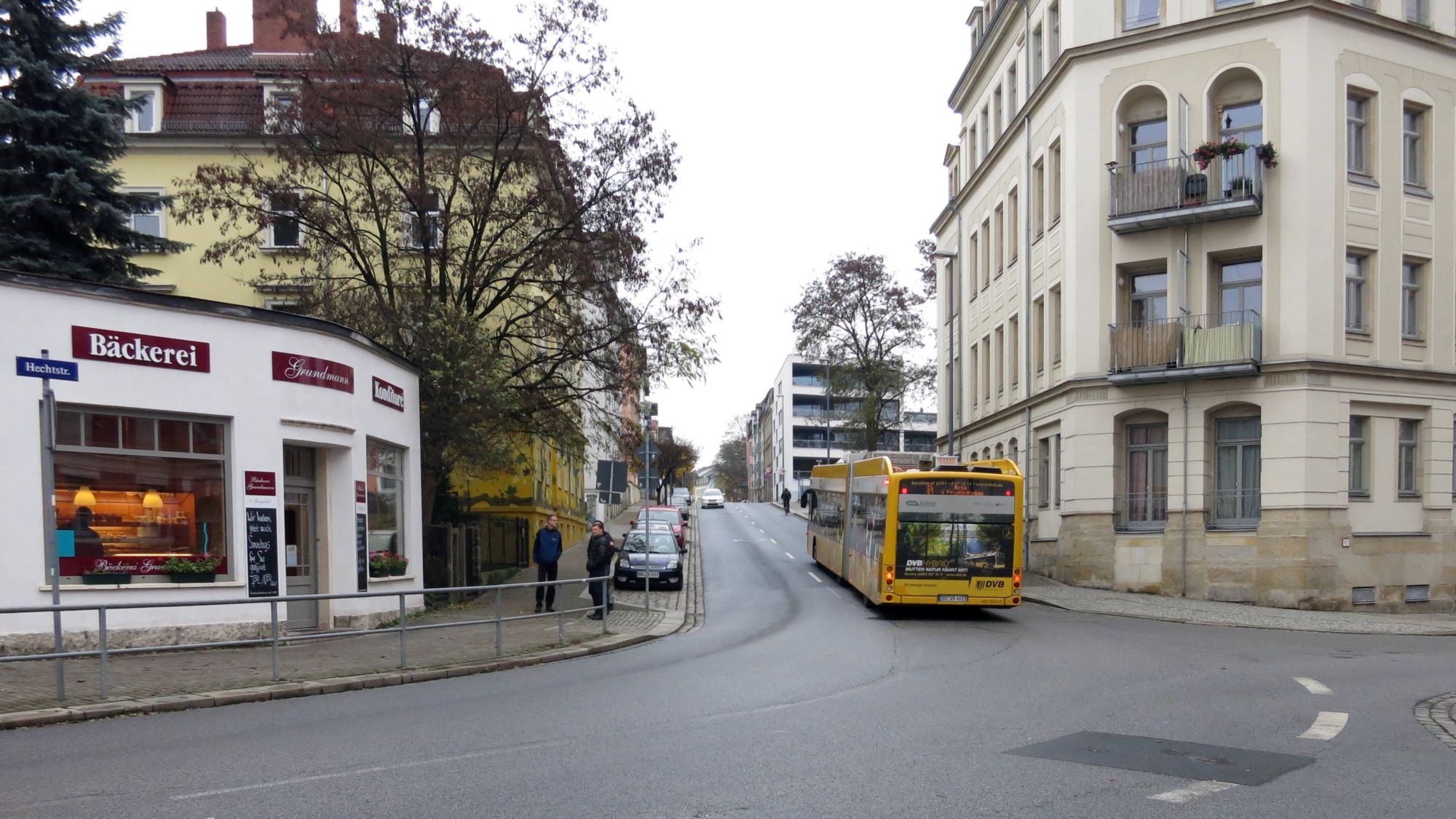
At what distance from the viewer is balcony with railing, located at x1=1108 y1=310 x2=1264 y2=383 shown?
2642 centimetres

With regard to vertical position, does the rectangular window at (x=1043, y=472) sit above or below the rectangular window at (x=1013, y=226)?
below

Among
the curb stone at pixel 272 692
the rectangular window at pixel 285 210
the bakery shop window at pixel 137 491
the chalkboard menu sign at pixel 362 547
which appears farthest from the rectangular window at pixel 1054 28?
the bakery shop window at pixel 137 491

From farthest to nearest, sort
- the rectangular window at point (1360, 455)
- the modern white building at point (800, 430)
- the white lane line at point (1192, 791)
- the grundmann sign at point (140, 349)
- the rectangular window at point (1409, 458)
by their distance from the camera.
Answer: the modern white building at point (800, 430) < the rectangular window at point (1409, 458) < the rectangular window at point (1360, 455) < the grundmann sign at point (140, 349) < the white lane line at point (1192, 791)

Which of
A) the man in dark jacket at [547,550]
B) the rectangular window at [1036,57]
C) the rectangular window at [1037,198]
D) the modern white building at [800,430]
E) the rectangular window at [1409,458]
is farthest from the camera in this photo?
the modern white building at [800,430]

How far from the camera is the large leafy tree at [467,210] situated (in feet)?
79.5

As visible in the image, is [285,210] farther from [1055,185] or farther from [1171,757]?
[1171,757]

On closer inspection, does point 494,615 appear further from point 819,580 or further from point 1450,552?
point 1450,552

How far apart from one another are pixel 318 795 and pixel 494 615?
9043 mm

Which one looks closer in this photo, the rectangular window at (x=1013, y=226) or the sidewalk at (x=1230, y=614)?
the sidewalk at (x=1230, y=614)

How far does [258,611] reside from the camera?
559 inches

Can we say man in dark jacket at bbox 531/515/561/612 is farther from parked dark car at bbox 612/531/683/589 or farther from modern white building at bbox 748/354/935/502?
modern white building at bbox 748/354/935/502

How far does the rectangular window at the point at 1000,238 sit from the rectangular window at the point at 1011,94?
2737mm

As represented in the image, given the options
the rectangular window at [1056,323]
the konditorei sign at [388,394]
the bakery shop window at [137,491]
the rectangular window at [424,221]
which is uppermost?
the rectangular window at [424,221]

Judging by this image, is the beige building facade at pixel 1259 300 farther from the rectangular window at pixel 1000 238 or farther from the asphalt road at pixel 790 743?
the asphalt road at pixel 790 743
